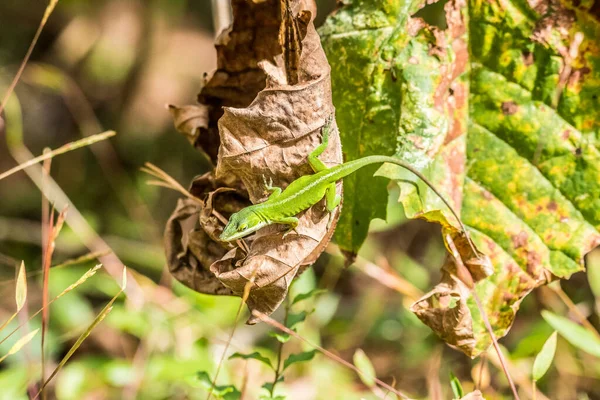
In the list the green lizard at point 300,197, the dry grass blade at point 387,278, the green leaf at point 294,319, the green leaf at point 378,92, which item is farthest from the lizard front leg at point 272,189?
the dry grass blade at point 387,278

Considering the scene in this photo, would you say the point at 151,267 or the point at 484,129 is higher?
the point at 484,129

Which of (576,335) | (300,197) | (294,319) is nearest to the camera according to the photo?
(300,197)

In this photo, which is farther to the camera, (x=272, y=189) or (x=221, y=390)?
(x=221, y=390)

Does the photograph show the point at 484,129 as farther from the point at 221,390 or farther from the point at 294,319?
the point at 221,390

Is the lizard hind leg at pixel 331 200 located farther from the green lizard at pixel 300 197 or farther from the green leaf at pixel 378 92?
the green leaf at pixel 378 92

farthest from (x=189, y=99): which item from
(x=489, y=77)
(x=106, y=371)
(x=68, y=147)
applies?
(x=489, y=77)

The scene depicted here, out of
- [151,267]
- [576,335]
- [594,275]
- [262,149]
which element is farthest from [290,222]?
[151,267]

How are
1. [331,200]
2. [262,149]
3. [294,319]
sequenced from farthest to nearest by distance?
[294,319] < [331,200] < [262,149]
